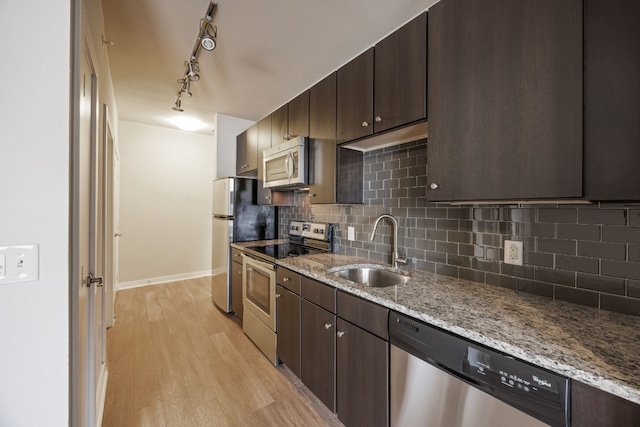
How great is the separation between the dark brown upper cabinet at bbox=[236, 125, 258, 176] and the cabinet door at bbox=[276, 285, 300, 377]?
5.57ft

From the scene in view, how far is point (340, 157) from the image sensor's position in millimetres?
1990

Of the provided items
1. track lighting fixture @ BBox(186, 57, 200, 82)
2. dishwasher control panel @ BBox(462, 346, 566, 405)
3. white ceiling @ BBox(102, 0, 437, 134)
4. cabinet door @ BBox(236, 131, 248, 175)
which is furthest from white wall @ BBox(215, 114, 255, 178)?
dishwasher control panel @ BBox(462, 346, 566, 405)

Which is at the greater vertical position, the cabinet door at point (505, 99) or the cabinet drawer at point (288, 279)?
the cabinet door at point (505, 99)

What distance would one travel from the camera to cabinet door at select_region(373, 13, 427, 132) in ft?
4.48

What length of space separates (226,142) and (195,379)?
2828 millimetres

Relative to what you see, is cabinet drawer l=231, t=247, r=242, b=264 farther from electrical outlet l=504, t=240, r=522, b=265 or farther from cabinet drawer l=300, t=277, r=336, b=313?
electrical outlet l=504, t=240, r=522, b=265

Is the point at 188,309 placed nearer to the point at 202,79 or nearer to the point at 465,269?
the point at 202,79

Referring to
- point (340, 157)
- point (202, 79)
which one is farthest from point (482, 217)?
point (202, 79)

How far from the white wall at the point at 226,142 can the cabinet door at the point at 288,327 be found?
2.21 metres

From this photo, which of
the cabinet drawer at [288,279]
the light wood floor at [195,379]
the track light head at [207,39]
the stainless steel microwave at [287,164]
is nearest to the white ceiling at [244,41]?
the track light head at [207,39]

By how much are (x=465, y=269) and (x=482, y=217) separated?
0.31 m

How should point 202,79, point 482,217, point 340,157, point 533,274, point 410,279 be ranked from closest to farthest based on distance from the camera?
point 533,274 < point 482,217 < point 410,279 < point 340,157 < point 202,79

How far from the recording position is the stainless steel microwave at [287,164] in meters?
2.24

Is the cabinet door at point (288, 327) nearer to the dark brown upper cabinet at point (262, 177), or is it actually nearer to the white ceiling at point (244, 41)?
the dark brown upper cabinet at point (262, 177)
